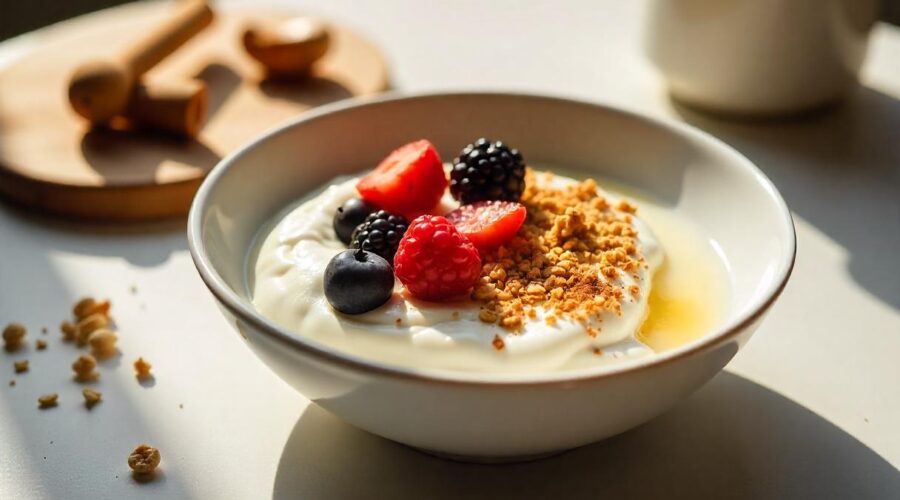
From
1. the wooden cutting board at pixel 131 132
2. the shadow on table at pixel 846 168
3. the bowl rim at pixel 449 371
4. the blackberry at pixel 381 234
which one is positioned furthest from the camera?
the wooden cutting board at pixel 131 132

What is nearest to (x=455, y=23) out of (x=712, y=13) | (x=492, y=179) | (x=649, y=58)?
(x=649, y=58)

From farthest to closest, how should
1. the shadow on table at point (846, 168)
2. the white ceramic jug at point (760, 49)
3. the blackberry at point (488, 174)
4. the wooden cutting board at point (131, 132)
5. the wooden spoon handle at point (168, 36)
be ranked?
1. the wooden spoon handle at point (168, 36)
2. the white ceramic jug at point (760, 49)
3. the wooden cutting board at point (131, 132)
4. the shadow on table at point (846, 168)
5. the blackberry at point (488, 174)

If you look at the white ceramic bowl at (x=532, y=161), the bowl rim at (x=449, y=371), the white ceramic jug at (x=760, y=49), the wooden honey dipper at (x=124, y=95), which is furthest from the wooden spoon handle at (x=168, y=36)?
the white ceramic jug at (x=760, y=49)

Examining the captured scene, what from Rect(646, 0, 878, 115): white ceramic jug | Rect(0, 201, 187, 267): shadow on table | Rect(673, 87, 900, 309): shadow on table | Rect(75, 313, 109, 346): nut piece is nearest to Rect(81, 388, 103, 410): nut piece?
Rect(75, 313, 109, 346): nut piece

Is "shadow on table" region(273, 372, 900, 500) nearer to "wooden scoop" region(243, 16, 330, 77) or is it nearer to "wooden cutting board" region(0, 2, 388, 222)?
"wooden cutting board" region(0, 2, 388, 222)

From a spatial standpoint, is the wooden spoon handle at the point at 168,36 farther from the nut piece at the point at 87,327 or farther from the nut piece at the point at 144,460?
the nut piece at the point at 144,460

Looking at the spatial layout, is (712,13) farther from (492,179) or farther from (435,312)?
(435,312)
